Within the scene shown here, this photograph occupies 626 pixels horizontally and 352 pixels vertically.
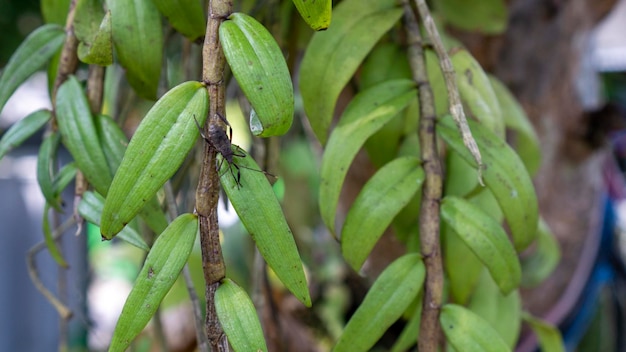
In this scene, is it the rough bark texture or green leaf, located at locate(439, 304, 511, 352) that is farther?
the rough bark texture

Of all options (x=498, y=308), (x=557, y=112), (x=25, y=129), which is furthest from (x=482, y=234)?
(x=557, y=112)

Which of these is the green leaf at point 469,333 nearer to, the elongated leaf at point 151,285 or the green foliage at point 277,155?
the green foliage at point 277,155

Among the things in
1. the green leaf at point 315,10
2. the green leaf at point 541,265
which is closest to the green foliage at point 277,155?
the green leaf at point 315,10

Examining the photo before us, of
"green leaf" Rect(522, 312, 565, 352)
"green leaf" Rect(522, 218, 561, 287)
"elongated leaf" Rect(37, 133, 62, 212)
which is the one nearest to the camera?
"elongated leaf" Rect(37, 133, 62, 212)

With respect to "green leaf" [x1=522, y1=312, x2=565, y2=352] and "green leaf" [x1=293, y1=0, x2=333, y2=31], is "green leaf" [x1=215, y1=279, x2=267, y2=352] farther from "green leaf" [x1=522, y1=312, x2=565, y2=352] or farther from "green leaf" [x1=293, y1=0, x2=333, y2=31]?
"green leaf" [x1=522, y1=312, x2=565, y2=352]

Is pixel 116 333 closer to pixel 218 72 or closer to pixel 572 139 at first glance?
pixel 218 72

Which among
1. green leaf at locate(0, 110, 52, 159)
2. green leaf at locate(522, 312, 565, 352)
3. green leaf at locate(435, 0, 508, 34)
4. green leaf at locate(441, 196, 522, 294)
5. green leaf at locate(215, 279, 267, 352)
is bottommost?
green leaf at locate(522, 312, 565, 352)

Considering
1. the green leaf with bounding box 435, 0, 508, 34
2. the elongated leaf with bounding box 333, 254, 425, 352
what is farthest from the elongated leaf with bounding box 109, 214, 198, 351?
the green leaf with bounding box 435, 0, 508, 34
